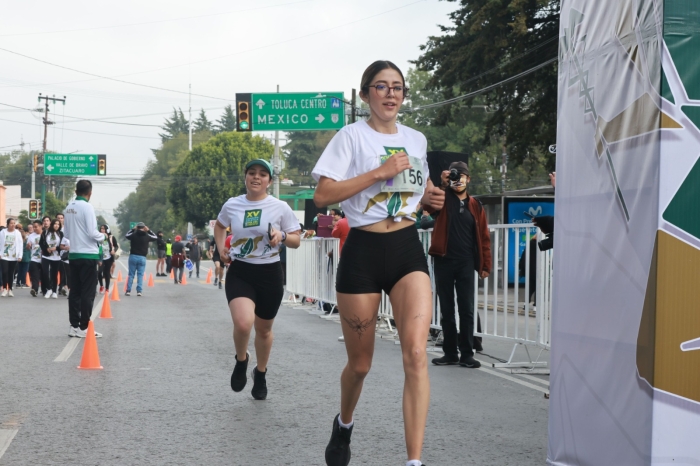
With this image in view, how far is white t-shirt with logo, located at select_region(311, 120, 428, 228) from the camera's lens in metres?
4.83

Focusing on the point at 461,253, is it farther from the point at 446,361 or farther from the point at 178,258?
the point at 178,258

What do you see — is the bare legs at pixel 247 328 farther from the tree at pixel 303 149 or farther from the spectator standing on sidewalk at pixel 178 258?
A: the tree at pixel 303 149

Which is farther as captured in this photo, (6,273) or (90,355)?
(6,273)

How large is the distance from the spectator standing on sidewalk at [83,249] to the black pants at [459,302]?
4.91 m

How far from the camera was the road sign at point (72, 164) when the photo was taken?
59.8 m

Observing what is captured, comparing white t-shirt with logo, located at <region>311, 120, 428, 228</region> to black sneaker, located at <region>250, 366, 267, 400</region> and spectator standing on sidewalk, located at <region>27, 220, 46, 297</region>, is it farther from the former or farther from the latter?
spectator standing on sidewalk, located at <region>27, 220, 46, 297</region>

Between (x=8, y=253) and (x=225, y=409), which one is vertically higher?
(x=8, y=253)

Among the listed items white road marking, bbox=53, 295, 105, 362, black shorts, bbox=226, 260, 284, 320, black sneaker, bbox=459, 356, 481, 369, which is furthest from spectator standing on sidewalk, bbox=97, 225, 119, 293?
black shorts, bbox=226, 260, 284, 320

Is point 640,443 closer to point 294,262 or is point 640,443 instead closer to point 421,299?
point 421,299

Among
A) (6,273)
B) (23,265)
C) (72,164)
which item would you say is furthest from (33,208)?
(6,273)

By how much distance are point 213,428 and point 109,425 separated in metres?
0.70

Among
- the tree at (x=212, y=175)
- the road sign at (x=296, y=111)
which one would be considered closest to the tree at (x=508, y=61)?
the road sign at (x=296, y=111)

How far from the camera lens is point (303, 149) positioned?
116 m

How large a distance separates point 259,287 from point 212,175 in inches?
3510
